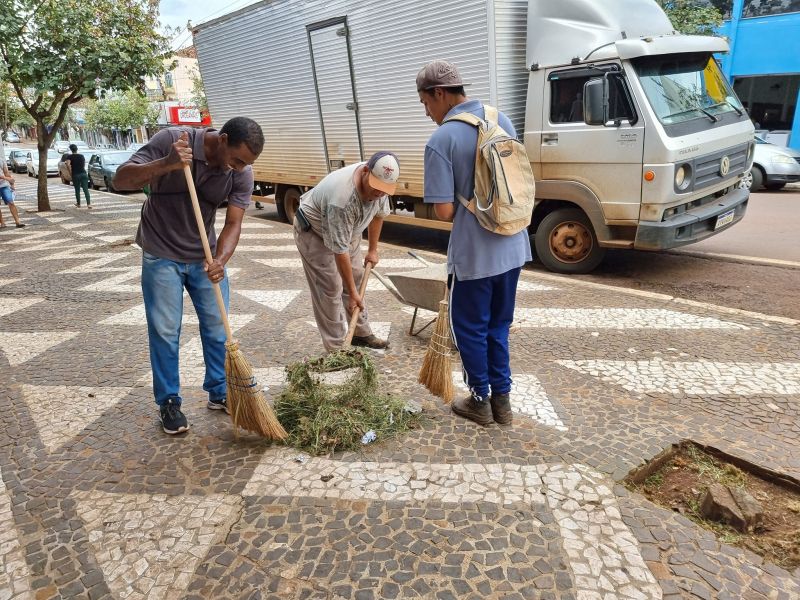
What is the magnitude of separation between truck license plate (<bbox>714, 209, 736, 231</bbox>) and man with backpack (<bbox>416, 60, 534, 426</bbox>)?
4243mm

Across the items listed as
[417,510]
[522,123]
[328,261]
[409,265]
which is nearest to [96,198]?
[409,265]

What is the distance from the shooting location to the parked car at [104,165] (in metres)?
18.5

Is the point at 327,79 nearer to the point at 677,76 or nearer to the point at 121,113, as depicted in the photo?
the point at 677,76

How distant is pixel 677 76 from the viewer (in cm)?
588

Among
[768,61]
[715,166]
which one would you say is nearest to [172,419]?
[715,166]

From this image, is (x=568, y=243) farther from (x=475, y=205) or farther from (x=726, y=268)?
(x=475, y=205)

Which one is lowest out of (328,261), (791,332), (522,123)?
(791,332)

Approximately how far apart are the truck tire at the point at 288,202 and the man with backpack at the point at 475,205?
8.17 m

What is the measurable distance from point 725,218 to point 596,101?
2062 millimetres

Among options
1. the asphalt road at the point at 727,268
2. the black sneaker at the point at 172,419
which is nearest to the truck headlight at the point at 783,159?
the asphalt road at the point at 727,268

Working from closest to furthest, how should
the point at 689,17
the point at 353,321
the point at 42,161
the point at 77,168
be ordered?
the point at 353,321
the point at 42,161
the point at 689,17
the point at 77,168

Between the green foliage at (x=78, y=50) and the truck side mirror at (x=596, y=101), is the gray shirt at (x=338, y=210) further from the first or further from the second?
the green foliage at (x=78, y=50)

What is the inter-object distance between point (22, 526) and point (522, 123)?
20.4ft

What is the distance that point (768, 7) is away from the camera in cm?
1645
